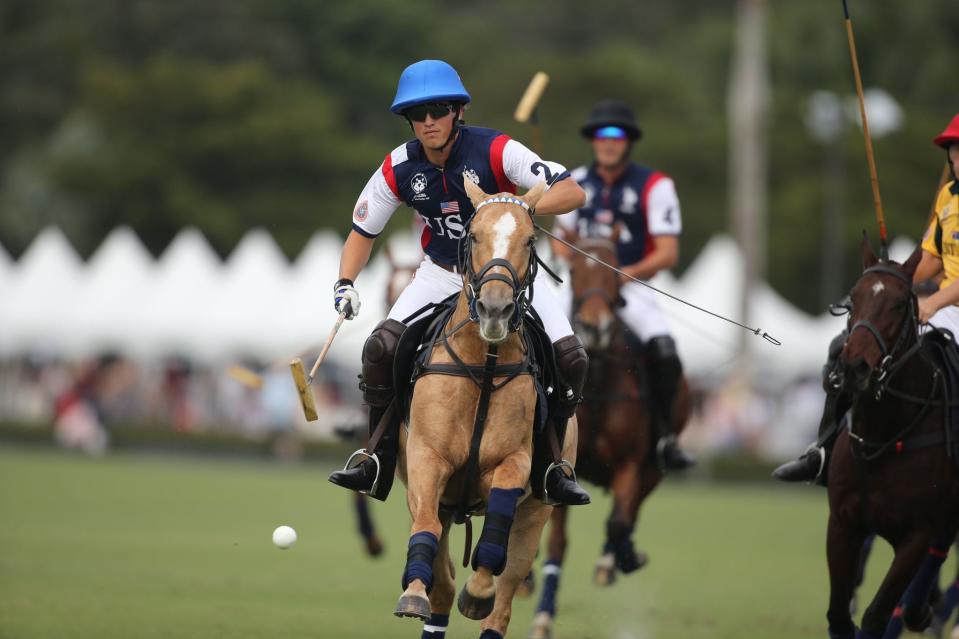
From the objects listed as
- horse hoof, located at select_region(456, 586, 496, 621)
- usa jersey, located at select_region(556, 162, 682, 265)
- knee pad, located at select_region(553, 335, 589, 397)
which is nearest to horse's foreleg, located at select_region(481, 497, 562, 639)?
horse hoof, located at select_region(456, 586, 496, 621)

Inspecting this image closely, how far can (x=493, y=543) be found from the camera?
24.0 ft

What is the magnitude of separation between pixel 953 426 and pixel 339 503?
47.0ft

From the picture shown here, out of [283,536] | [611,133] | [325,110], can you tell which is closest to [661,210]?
[611,133]

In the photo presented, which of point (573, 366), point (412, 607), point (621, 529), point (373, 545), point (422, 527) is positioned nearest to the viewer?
point (412, 607)

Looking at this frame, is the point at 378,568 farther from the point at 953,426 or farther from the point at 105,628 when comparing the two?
the point at 953,426

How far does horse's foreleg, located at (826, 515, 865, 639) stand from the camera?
816 cm

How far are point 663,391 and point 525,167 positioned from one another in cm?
366

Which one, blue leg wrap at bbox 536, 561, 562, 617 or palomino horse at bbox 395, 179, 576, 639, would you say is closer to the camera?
palomino horse at bbox 395, 179, 576, 639

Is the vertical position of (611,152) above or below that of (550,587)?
above

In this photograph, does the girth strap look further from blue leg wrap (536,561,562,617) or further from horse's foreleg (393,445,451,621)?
blue leg wrap (536,561,562,617)

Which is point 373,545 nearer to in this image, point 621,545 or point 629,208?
point 621,545

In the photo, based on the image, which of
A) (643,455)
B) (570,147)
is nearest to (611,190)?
(643,455)

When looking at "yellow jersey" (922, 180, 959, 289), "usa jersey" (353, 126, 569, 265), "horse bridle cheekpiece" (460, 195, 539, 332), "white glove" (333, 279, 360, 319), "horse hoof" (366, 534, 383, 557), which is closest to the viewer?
"horse bridle cheekpiece" (460, 195, 539, 332)

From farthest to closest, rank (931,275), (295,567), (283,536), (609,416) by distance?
(295,567), (609,416), (931,275), (283,536)
